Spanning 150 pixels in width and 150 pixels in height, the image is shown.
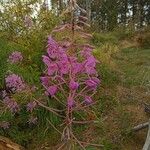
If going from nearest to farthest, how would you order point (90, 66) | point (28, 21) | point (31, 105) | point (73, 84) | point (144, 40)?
point (73, 84), point (90, 66), point (31, 105), point (28, 21), point (144, 40)

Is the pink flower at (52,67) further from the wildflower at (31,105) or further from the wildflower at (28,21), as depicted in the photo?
the wildflower at (28,21)

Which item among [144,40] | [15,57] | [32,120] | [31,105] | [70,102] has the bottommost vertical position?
[144,40]

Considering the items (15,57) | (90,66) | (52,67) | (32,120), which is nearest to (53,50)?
(52,67)

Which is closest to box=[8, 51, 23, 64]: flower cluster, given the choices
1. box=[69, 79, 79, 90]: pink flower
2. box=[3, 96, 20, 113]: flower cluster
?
box=[3, 96, 20, 113]: flower cluster

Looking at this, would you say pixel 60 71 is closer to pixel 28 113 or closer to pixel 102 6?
pixel 28 113

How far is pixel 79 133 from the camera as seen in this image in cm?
661

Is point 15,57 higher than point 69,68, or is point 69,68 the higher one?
point 69,68

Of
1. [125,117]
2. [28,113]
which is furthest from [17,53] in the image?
[125,117]

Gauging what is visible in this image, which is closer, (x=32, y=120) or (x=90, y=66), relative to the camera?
(x=90, y=66)

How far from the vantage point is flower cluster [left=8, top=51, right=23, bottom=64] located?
6598 millimetres

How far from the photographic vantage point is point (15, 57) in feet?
21.8

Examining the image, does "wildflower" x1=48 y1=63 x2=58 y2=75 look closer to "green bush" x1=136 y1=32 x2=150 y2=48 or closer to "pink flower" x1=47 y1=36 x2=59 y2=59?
"pink flower" x1=47 y1=36 x2=59 y2=59

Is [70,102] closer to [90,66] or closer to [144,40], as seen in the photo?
[90,66]

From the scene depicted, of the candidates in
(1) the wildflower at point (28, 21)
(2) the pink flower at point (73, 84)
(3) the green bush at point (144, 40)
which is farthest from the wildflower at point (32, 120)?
(3) the green bush at point (144, 40)
